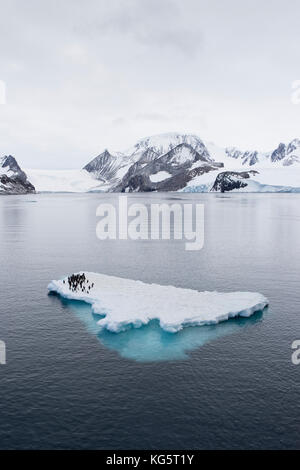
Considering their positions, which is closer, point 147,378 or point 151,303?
point 147,378

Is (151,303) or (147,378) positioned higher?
(151,303)

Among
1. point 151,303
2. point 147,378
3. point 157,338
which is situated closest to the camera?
point 147,378

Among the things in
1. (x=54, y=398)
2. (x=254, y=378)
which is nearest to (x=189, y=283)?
(x=254, y=378)

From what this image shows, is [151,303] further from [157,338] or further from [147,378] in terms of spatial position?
[147,378]

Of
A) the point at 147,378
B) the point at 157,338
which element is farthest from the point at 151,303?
the point at 147,378

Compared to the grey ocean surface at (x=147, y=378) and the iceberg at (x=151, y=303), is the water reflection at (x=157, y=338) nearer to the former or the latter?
the grey ocean surface at (x=147, y=378)

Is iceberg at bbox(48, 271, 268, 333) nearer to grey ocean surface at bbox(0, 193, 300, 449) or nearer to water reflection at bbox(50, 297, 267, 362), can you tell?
water reflection at bbox(50, 297, 267, 362)

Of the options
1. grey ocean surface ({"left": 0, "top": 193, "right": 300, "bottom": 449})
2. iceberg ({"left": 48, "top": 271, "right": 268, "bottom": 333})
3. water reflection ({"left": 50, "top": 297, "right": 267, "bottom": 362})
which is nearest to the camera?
grey ocean surface ({"left": 0, "top": 193, "right": 300, "bottom": 449})

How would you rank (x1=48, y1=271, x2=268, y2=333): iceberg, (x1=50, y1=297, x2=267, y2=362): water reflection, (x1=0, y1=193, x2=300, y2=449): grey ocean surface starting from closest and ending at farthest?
(x1=0, y1=193, x2=300, y2=449): grey ocean surface, (x1=50, y1=297, x2=267, y2=362): water reflection, (x1=48, y1=271, x2=268, y2=333): iceberg

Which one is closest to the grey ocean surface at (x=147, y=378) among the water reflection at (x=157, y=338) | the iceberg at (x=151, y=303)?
the water reflection at (x=157, y=338)

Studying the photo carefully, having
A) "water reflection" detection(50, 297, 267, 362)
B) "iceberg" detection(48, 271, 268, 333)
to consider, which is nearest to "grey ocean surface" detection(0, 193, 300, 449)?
"water reflection" detection(50, 297, 267, 362)
